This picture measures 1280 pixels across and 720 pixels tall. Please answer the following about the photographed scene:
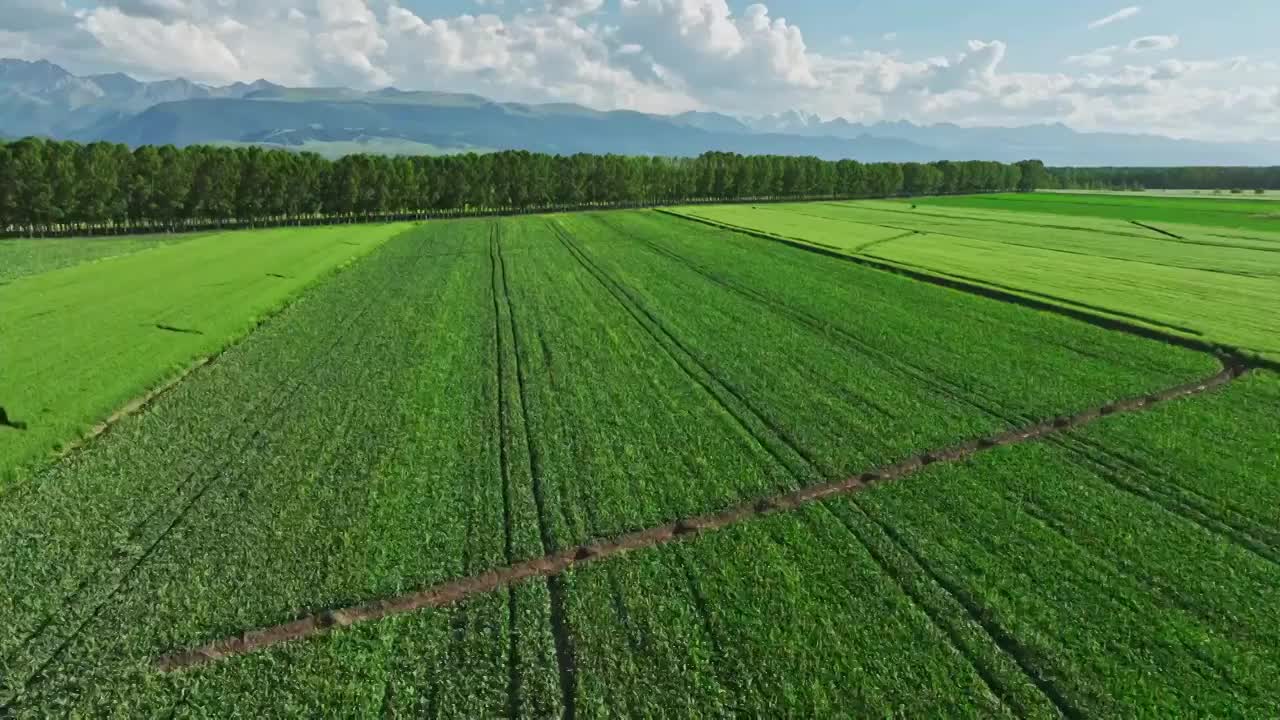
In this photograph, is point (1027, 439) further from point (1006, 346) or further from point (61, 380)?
point (61, 380)

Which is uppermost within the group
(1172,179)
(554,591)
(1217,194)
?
(1172,179)

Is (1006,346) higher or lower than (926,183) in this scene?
lower

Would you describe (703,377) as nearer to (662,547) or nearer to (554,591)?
(662,547)

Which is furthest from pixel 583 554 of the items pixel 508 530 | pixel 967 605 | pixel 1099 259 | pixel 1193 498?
pixel 1099 259

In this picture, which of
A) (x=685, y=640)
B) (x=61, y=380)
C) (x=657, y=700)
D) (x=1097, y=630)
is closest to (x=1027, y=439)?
(x=1097, y=630)

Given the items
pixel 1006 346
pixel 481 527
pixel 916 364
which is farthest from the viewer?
pixel 1006 346

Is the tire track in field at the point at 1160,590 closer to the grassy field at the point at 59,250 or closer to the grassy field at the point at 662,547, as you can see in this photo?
the grassy field at the point at 662,547
